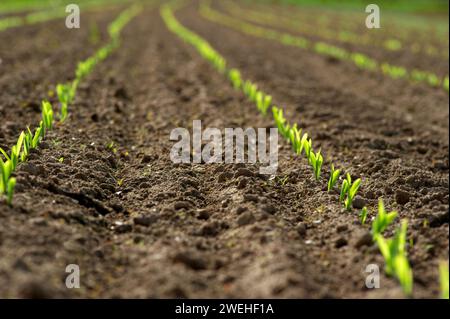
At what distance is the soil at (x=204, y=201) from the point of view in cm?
270

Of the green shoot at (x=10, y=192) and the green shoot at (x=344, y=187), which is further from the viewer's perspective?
the green shoot at (x=344, y=187)

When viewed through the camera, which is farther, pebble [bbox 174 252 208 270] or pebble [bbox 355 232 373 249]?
pebble [bbox 355 232 373 249]

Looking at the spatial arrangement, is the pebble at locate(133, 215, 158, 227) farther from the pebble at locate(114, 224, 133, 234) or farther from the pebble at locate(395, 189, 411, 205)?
the pebble at locate(395, 189, 411, 205)

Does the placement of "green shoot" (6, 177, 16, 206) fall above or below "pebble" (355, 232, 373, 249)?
above

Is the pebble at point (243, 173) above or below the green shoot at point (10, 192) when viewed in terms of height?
below

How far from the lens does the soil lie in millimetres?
2695

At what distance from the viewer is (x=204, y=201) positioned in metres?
3.82

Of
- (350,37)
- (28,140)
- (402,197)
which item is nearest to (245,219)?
(402,197)

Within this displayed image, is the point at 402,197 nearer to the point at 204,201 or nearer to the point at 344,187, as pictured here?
the point at 344,187

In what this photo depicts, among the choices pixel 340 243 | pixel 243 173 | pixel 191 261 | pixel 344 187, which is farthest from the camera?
pixel 243 173

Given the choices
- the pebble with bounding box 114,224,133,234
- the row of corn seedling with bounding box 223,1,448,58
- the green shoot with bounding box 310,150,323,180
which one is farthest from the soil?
the row of corn seedling with bounding box 223,1,448,58

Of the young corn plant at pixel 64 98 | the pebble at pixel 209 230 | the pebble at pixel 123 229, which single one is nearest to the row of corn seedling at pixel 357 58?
the young corn plant at pixel 64 98

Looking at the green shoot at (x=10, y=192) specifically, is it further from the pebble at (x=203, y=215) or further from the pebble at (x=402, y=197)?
the pebble at (x=402, y=197)
